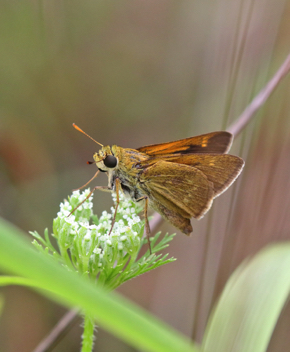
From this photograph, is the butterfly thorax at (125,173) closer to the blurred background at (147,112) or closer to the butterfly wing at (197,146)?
the butterfly wing at (197,146)

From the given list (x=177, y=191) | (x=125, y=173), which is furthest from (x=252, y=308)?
(x=125, y=173)

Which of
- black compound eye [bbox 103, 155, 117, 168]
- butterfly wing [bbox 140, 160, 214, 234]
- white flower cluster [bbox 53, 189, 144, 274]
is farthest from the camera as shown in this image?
black compound eye [bbox 103, 155, 117, 168]

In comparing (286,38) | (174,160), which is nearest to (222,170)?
(174,160)

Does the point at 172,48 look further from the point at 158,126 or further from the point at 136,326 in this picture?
the point at 136,326

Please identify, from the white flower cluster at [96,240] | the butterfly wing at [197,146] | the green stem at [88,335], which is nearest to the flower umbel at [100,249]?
the white flower cluster at [96,240]

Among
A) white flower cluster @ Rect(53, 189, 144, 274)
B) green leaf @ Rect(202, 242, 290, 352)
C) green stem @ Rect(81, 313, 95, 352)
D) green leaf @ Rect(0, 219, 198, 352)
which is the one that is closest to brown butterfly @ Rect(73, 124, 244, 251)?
white flower cluster @ Rect(53, 189, 144, 274)

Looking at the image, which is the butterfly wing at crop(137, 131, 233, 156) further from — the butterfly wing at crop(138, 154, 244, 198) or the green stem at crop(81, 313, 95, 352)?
the green stem at crop(81, 313, 95, 352)
